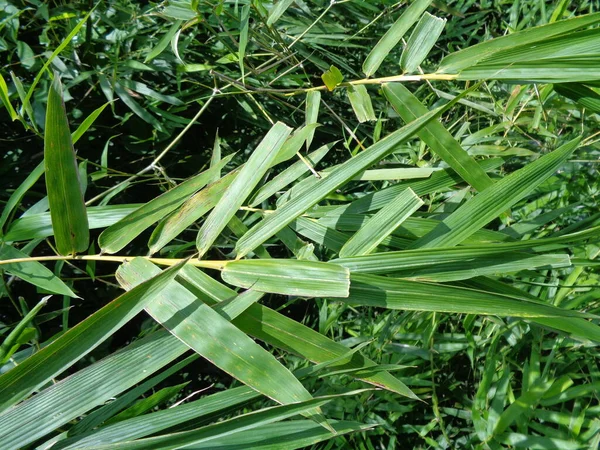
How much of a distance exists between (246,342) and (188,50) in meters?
0.75

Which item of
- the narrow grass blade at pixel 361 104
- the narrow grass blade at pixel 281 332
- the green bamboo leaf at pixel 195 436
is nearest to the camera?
the green bamboo leaf at pixel 195 436

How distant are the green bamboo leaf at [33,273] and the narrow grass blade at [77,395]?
0.66ft

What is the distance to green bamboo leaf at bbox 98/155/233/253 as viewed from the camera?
57 centimetres

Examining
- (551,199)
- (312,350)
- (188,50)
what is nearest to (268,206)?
(188,50)

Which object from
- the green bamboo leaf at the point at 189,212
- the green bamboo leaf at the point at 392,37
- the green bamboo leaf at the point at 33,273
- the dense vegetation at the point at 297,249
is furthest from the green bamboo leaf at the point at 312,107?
the green bamboo leaf at the point at 33,273

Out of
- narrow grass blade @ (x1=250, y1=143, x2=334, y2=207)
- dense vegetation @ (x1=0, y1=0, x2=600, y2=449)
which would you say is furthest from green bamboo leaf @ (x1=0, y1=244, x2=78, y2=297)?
narrow grass blade @ (x1=250, y1=143, x2=334, y2=207)

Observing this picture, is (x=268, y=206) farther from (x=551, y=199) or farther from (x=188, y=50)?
(x=551, y=199)

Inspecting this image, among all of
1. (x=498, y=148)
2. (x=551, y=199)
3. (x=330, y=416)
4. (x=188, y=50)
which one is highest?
(x=188, y=50)

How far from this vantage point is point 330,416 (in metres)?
0.96

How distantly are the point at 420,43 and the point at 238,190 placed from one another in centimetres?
26

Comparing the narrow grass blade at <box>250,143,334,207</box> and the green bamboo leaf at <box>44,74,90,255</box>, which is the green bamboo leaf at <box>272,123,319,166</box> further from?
the green bamboo leaf at <box>44,74,90,255</box>

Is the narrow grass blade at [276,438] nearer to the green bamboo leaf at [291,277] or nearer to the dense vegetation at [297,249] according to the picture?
the dense vegetation at [297,249]

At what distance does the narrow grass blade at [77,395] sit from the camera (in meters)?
0.45

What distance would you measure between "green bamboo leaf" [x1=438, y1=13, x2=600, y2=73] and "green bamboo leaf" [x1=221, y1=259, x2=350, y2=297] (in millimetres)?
260
